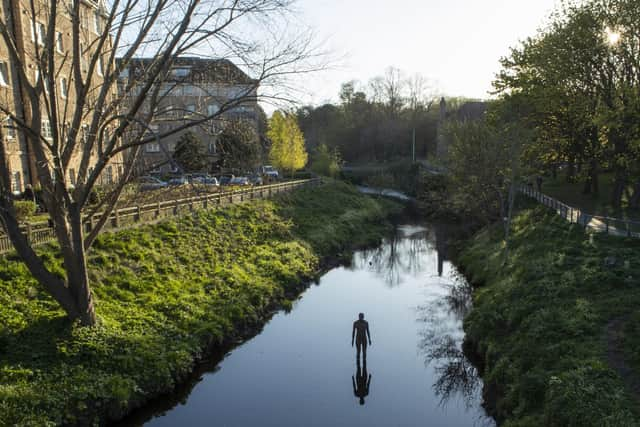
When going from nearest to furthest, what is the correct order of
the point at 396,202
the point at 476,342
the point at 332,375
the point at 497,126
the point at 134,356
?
the point at 134,356, the point at 332,375, the point at 476,342, the point at 497,126, the point at 396,202

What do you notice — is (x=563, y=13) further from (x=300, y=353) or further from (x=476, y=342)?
(x=300, y=353)

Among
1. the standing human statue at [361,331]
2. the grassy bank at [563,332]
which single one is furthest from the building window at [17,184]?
the grassy bank at [563,332]

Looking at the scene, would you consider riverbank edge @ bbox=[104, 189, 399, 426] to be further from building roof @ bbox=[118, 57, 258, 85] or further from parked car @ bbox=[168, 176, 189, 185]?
building roof @ bbox=[118, 57, 258, 85]

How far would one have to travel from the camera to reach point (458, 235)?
34.4m

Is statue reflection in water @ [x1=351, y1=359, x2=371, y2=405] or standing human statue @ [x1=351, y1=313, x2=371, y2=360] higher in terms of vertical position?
standing human statue @ [x1=351, y1=313, x2=371, y2=360]

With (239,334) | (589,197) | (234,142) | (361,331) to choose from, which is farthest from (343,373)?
(589,197)

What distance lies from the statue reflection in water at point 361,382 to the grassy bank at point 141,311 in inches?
182


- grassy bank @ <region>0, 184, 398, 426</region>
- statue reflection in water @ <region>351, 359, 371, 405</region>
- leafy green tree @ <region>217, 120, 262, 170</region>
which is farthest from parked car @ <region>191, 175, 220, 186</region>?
statue reflection in water @ <region>351, 359, 371, 405</region>

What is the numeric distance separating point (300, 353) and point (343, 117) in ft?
223

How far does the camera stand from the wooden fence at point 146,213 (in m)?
13.8

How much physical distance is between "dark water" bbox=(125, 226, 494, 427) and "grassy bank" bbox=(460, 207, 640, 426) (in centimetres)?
112

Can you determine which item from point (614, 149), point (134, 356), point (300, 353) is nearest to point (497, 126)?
point (614, 149)

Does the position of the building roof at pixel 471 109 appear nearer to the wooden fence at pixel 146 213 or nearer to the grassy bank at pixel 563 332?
the wooden fence at pixel 146 213

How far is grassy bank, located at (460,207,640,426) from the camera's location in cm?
862
